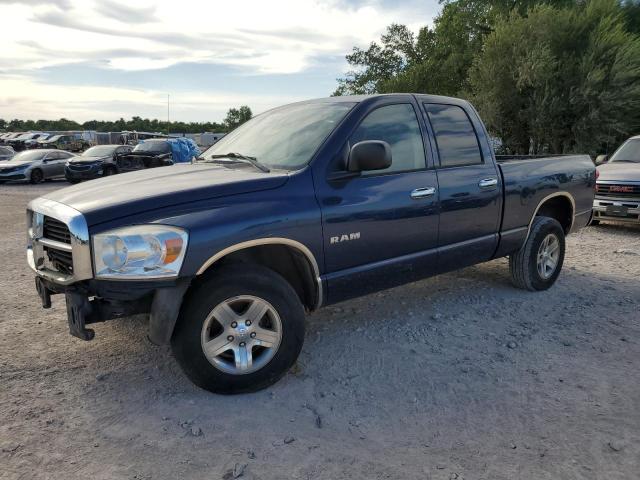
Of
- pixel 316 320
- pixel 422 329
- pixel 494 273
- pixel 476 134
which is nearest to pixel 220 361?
pixel 316 320

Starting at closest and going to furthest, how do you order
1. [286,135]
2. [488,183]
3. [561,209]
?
[286,135] → [488,183] → [561,209]

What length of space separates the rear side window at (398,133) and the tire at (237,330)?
4.12 ft

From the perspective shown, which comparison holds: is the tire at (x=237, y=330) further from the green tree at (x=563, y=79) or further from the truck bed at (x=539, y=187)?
the green tree at (x=563, y=79)

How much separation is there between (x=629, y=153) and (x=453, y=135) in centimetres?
703

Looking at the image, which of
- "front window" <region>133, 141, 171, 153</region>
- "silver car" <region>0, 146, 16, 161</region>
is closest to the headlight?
"front window" <region>133, 141, 171, 153</region>

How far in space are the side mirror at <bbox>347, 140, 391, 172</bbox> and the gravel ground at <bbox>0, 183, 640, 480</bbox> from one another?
55.8 inches

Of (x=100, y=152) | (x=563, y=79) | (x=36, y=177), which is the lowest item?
(x=36, y=177)

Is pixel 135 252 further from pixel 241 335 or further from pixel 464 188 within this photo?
pixel 464 188

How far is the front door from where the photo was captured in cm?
367

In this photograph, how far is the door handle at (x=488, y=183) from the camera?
184 inches

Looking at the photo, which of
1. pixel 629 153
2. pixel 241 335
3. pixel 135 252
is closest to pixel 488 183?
pixel 241 335

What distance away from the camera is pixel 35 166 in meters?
19.5

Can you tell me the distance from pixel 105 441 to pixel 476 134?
12.7 ft

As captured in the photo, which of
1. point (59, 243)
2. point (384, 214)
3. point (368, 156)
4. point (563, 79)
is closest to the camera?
point (59, 243)
